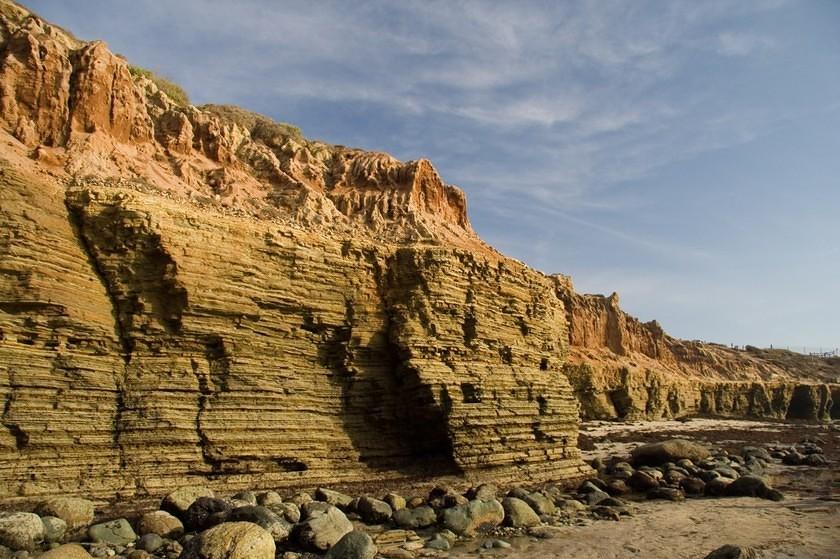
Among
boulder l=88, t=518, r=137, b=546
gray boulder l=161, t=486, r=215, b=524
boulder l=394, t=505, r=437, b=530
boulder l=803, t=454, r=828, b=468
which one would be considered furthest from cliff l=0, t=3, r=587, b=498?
boulder l=803, t=454, r=828, b=468

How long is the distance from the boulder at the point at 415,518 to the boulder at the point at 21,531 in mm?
7193

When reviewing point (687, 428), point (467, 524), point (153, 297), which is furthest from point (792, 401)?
point (153, 297)

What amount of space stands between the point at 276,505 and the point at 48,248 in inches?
317

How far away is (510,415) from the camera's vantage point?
1917cm

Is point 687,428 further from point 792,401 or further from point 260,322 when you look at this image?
point 260,322

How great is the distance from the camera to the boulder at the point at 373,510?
521 inches

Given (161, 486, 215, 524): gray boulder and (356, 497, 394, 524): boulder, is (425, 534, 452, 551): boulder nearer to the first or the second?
(356, 497, 394, 524): boulder

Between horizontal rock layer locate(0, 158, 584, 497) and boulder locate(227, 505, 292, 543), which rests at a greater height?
horizontal rock layer locate(0, 158, 584, 497)

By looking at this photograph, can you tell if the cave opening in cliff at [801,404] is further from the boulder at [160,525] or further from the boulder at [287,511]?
the boulder at [160,525]

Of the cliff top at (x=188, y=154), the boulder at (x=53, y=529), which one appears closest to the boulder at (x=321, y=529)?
the boulder at (x=53, y=529)

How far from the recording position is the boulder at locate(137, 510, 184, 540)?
35.9ft

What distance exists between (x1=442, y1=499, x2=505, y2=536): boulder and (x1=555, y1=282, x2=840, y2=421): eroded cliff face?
1436 inches

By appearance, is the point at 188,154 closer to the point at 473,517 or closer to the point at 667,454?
the point at 473,517

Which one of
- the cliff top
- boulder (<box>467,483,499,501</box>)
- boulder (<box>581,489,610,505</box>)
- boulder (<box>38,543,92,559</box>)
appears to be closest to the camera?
boulder (<box>38,543,92,559</box>)
